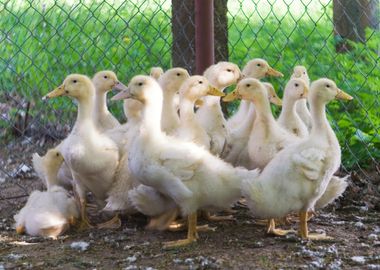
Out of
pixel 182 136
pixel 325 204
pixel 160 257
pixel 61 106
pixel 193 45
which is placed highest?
pixel 193 45

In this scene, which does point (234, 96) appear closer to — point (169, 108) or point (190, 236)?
point (169, 108)

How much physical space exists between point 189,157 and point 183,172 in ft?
0.30

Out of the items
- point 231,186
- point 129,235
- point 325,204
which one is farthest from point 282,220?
point 129,235

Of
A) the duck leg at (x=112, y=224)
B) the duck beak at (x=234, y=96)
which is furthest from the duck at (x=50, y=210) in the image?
the duck beak at (x=234, y=96)

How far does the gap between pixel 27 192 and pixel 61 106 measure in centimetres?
129

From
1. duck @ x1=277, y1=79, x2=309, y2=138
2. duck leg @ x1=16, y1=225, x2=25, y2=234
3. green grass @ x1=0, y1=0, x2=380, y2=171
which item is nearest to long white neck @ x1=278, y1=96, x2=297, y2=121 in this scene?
duck @ x1=277, y1=79, x2=309, y2=138

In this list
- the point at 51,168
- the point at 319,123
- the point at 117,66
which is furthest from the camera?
the point at 117,66

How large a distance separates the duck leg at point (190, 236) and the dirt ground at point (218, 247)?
47 mm

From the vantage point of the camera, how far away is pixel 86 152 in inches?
173

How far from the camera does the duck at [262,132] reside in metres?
4.46

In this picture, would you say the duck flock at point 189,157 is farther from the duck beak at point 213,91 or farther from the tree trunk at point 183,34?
the tree trunk at point 183,34

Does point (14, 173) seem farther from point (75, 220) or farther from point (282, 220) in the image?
point (282, 220)

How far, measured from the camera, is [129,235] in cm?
441

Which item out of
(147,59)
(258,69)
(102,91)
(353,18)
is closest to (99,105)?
(102,91)
